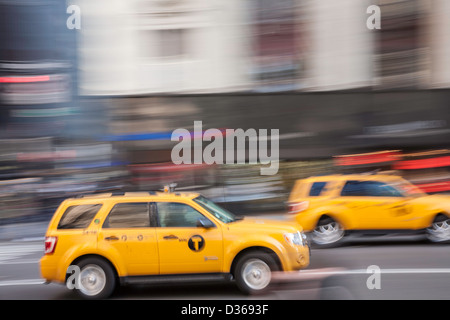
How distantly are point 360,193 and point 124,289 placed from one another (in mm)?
5561

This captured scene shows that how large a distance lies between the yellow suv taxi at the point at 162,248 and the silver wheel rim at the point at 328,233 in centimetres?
375

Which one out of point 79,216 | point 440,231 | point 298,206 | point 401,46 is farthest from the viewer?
point 401,46

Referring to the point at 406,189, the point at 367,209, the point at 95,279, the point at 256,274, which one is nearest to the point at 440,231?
the point at 406,189

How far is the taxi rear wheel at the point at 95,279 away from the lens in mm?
7797

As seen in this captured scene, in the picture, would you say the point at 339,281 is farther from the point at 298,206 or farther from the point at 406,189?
the point at 406,189

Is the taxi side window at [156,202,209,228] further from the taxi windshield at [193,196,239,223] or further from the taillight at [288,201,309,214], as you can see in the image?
the taillight at [288,201,309,214]

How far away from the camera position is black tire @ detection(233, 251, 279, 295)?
7664 mm

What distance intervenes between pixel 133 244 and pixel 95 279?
77 centimetres

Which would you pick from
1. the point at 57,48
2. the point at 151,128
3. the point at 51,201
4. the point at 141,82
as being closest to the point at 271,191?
the point at 151,128

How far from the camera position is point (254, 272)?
7711 mm

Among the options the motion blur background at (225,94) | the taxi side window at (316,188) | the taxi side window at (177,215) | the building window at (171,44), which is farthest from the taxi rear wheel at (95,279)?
the building window at (171,44)

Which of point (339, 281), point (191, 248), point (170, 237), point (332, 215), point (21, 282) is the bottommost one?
point (21, 282)

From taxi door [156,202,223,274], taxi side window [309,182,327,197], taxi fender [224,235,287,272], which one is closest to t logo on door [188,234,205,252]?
taxi door [156,202,223,274]

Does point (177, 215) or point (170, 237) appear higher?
point (177, 215)
